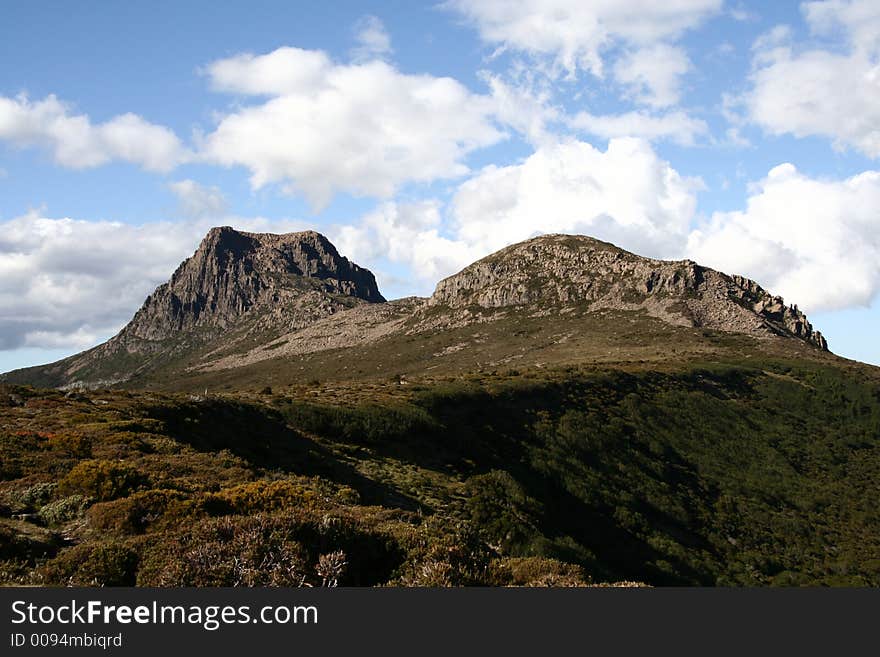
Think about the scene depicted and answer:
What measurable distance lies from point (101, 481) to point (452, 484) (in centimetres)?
1751

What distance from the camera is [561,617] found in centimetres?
808

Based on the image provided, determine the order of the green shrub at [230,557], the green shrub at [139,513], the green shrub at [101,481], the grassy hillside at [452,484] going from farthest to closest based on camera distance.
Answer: the green shrub at [101,481], the green shrub at [139,513], the grassy hillside at [452,484], the green shrub at [230,557]

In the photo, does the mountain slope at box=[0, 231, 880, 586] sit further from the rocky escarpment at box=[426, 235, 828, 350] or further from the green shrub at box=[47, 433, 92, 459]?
the rocky escarpment at box=[426, 235, 828, 350]

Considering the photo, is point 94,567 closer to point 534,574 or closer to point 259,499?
point 259,499

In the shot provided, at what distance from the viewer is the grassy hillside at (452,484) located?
10938 mm

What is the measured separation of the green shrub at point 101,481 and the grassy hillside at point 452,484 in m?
0.06

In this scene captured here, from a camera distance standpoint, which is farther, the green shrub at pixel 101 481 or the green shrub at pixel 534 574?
the green shrub at pixel 101 481

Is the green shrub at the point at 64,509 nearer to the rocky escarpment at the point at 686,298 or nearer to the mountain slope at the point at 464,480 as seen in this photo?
Answer: the mountain slope at the point at 464,480

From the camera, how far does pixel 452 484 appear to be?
28812 mm

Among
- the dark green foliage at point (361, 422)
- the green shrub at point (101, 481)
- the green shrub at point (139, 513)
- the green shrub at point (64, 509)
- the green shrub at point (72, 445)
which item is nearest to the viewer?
the green shrub at point (139, 513)

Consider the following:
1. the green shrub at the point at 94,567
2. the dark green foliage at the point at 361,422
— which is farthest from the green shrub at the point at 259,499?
the dark green foliage at the point at 361,422

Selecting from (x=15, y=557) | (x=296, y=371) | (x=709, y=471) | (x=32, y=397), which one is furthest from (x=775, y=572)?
(x=296, y=371)

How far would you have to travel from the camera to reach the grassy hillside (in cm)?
1094

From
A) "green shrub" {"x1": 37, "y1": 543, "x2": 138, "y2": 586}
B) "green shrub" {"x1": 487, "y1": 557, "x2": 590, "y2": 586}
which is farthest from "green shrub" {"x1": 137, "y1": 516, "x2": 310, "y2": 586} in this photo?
"green shrub" {"x1": 487, "y1": 557, "x2": 590, "y2": 586}
